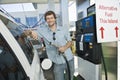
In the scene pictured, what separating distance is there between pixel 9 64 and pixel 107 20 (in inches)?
86.4

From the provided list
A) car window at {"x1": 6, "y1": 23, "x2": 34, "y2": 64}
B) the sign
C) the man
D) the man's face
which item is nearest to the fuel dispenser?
the sign

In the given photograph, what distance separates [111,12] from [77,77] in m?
2.53

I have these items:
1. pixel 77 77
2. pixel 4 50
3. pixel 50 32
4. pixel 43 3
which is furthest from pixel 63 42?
pixel 43 3

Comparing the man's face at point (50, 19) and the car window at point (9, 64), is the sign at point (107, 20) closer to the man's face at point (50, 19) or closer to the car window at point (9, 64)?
the man's face at point (50, 19)

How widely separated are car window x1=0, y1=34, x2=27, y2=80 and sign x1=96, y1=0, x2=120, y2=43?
2024 mm

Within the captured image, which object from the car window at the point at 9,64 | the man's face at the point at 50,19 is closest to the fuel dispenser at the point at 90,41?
the man's face at the point at 50,19

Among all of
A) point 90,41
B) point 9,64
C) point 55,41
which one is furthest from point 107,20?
point 9,64

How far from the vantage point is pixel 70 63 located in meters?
3.14

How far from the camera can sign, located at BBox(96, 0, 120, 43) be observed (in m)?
3.14

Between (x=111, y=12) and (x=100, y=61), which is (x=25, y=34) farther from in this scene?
(x=100, y=61)

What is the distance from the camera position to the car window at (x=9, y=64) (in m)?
1.32

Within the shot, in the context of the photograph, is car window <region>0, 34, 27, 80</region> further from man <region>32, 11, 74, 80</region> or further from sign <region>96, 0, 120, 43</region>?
sign <region>96, 0, 120, 43</region>

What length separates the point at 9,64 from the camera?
1.35 meters

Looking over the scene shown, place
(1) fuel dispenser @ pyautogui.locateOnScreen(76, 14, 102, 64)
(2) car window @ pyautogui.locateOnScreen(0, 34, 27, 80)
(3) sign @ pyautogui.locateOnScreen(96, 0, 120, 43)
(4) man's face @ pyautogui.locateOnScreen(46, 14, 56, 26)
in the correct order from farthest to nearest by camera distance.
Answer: (1) fuel dispenser @ pyautogui.locateOnScreen(76, 14, 102, 64), (3) sign @ pyautogui.locateOnScreen(96, 0, 120, 43), (4) man's face @ pyautogui.locateOnScreen(46, 14, 56, 26), (2) car window @ pyautogui.locateOnScreen(0, 34, 27, 80)
